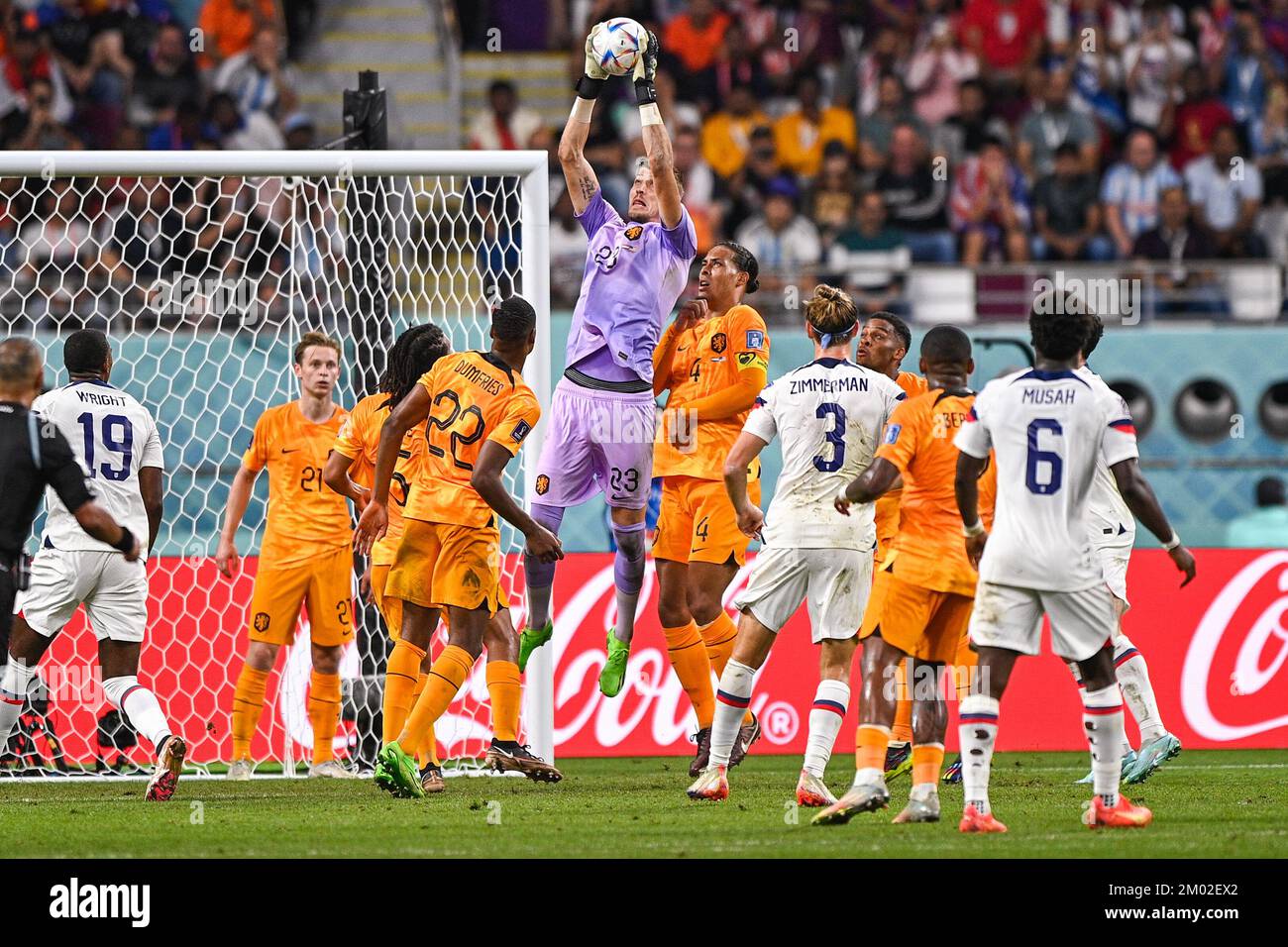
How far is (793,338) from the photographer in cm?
1395

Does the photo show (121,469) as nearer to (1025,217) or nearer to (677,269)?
(677,269)

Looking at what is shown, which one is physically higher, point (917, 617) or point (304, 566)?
point (304, 566)

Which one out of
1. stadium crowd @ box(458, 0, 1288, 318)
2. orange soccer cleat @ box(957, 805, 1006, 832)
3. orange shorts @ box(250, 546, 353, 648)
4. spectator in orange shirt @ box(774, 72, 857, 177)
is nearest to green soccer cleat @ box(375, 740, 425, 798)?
orange shorts @ box(250, 546, 353, 648)

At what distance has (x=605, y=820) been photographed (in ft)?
24.8

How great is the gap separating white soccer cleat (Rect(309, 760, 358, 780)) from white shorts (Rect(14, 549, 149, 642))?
5.93ft

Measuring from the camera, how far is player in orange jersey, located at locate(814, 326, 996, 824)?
735 cm

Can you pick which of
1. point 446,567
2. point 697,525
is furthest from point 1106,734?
point 446,567

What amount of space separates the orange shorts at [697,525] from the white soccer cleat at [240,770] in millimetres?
2492

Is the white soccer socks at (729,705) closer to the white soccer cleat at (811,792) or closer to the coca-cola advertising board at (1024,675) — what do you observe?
the white soccer cleat at (811,792)

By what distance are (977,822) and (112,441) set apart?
13.8 feet

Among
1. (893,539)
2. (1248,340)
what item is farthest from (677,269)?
(1248,340)

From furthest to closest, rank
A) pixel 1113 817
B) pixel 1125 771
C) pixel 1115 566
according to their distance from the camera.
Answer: pixel 1115 566 < pixel 1125 771 < pixel 1113 817

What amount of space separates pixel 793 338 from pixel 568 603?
327 cm

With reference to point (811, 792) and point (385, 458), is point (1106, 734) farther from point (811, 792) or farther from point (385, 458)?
point (385, 458)
